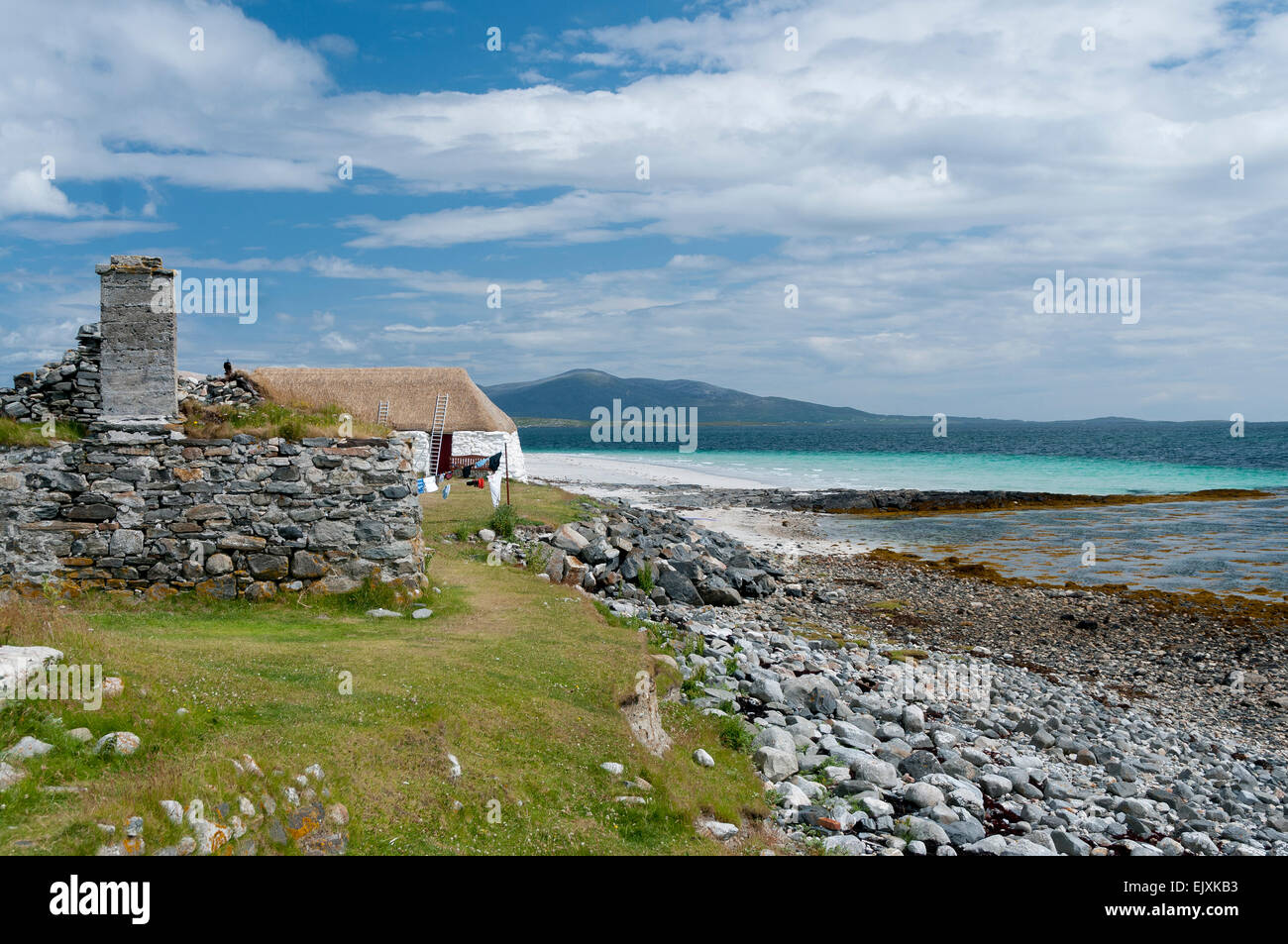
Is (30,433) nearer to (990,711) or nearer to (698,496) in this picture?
(990,711)

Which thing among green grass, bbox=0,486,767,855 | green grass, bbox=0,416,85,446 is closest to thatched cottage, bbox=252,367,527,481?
green grass, bbox=0,416,85,446

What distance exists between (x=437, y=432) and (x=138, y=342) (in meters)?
28.1

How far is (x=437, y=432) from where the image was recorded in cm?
4069

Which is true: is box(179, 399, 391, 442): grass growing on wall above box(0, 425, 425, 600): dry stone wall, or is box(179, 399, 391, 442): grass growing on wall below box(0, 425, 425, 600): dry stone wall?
above

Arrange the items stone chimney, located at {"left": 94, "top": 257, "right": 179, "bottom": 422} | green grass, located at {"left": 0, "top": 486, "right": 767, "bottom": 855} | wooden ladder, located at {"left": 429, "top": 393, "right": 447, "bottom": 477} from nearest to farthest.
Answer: green grass, located at {"left": 0, "top": 486, "right": 767, "bottom": 855} → stone chimney, located at {"left": 94, "top": 257, "right": 179, "bottom": 422} → wooden ladder, located at {"left": 429, "top": 393, "right": 447, "bottom": 477}

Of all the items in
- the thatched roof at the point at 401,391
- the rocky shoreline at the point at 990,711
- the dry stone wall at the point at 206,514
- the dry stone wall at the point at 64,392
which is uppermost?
the thatched roof at the point at 401,391

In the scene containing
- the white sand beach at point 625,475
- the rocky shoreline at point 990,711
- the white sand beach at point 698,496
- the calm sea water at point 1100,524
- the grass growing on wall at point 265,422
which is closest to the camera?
the rocky shoreline at point 990,711

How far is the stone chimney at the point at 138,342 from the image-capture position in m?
12.6

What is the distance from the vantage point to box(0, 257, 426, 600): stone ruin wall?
12.2 meters

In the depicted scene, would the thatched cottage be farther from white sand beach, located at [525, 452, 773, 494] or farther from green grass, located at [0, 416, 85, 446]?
green grass, located at [0, 416, 85, 446]

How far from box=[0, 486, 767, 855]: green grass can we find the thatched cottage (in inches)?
1137

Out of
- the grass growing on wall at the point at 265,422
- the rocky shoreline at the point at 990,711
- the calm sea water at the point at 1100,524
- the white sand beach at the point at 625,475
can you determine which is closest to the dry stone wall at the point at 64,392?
the grass growing on wall at the point at 265,422

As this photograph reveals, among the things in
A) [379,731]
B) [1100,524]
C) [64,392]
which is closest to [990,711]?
[379,731]

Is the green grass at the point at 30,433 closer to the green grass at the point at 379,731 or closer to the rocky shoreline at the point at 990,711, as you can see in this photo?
the green grass at the point at 379,731
